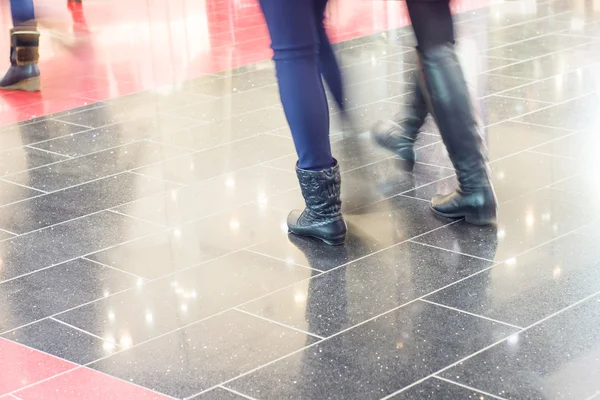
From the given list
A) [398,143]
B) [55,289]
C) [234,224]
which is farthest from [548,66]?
[55,289]

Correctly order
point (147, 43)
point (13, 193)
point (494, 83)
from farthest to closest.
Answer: point (147, 43)
point (494, 83)
point (13, 193)

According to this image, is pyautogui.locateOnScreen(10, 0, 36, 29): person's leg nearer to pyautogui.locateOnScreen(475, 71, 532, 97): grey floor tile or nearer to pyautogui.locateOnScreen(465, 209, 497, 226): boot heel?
pyautogui.locateOnScreen(475, 71, 532, 97): grey floor tile

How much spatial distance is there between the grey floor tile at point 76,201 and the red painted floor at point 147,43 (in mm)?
1178

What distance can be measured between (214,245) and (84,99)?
219 centimetres

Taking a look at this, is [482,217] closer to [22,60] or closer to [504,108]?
[504,108]

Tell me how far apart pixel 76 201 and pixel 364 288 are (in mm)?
1210

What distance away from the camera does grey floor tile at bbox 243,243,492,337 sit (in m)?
2.34

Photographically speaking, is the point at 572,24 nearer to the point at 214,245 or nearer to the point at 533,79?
the point at 533,79

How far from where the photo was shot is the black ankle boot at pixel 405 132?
3.41 metres

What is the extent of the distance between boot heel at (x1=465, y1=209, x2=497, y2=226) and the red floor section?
1.20 meters

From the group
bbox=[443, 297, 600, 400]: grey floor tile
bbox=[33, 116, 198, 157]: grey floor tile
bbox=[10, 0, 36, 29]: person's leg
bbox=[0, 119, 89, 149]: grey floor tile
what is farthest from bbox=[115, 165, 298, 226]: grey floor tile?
bbox=[10, 0, 36, 29]: person's leg

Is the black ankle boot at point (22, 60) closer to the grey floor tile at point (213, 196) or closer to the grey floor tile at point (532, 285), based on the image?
the grey floor tile at point (213, 196)

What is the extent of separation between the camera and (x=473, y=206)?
9.34ft

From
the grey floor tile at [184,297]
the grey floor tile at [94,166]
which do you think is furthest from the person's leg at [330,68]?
the grey floor tile at [184,297]
